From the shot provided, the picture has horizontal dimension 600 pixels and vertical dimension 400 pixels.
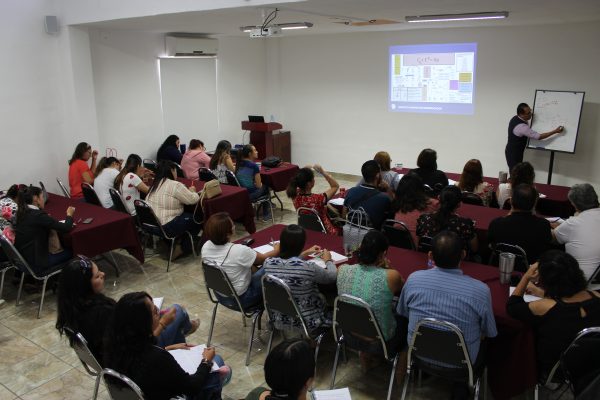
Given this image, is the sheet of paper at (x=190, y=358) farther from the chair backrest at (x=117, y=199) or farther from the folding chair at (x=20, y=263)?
the chair backrest at (x=117, y=199)

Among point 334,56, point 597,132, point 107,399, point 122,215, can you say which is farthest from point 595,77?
point 107,399

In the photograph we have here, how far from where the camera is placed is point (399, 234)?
4.25 metres

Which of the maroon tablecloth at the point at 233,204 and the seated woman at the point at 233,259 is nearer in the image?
the seated woman at the point at 233,259

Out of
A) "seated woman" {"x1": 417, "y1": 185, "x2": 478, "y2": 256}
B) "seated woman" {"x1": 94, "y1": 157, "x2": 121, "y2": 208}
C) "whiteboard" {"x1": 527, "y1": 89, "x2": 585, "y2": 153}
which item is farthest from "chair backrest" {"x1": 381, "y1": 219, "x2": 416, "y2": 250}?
"whiteboard" {"x1": 527, "y1": 89, "x2": 585, "y2": 153}

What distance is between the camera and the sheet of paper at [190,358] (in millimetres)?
2802

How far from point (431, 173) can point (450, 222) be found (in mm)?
2014

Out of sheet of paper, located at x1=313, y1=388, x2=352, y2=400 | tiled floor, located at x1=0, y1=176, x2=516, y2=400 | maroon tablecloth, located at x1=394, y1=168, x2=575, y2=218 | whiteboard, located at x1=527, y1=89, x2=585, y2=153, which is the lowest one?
tiled floor, located at x1=0, y1=176, x2=516, y2=400

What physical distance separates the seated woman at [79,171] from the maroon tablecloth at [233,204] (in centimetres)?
124

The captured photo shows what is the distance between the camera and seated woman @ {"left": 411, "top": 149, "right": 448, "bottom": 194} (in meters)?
5.70

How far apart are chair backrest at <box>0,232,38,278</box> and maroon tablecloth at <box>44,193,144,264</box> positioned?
0.41 meters

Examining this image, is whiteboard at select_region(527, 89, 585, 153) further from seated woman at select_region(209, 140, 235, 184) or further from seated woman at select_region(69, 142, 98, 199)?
seated woman at select_region(69, 142, 98, 199)

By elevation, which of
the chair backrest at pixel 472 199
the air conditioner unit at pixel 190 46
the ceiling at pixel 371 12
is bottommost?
the chair backrest at pixel 472 199

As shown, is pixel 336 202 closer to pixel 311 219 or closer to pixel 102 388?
pixel 311 219

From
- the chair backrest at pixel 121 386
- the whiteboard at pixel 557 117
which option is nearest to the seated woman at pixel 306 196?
Answer: the chair backrest at pixel 121 386
